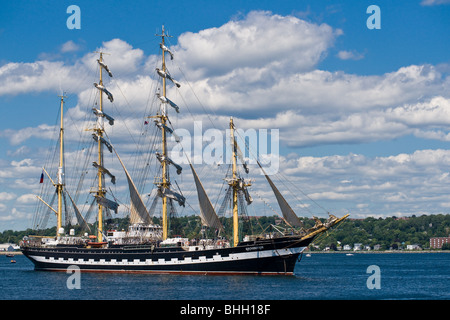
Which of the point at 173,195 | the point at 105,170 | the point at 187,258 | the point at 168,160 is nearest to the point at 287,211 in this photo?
the point at 187,258

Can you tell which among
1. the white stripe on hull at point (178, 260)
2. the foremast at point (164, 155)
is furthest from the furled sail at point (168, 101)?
the white stripe on hull at point (178, 260)

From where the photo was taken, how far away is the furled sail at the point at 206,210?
3076 inches

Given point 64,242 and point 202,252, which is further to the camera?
point 64,242

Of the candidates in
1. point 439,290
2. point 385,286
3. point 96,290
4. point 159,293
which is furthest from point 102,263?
point 439,290

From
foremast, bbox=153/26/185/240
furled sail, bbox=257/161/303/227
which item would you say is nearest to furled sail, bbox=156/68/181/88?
foremast, bbox=153/26/185/240

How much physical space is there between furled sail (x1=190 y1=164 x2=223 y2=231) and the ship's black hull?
452cm

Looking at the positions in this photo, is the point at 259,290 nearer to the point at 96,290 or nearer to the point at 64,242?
the point at 96,290

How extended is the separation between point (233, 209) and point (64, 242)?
27.2 meters

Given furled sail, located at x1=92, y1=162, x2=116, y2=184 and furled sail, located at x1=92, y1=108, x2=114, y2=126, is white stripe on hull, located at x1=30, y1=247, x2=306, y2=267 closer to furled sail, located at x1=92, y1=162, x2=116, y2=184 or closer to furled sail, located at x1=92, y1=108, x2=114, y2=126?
furled sail, located at x1=92, y1=162, x2=116, y2=184

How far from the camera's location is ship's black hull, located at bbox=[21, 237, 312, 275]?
2840 inches

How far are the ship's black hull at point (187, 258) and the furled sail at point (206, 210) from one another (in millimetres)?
4520

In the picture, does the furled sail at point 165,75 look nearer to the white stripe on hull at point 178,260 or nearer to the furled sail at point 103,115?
the furled sail at point 103,115
